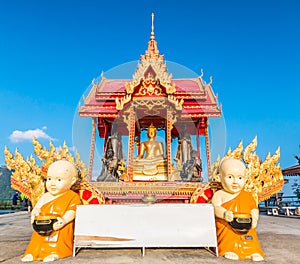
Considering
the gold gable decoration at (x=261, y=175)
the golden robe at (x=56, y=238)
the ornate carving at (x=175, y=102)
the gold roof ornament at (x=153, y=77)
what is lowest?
the golden robe at (x=56, y=238)

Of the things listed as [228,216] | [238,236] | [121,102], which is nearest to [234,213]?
[228,216]

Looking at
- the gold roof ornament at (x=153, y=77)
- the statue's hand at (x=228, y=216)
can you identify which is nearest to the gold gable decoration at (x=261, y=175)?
the statue's hand at (x=228, y=216)

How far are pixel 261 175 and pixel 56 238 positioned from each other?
5.91 metres

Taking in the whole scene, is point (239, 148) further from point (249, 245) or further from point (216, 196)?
point (249, 245)

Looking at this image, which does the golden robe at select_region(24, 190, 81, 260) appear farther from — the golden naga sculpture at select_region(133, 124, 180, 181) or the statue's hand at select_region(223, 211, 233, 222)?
the golden naga sculpture at select_region(133, 124, 180, 181)

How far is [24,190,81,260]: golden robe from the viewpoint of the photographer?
14.8ft

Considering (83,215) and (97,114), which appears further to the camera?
(97,114)

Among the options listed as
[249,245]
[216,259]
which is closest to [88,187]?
[216,259]

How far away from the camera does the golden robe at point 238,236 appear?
179 inches

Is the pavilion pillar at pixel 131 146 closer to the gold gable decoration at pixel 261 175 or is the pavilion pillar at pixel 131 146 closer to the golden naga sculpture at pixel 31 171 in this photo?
the golden naga sculpture at pixel 31 171

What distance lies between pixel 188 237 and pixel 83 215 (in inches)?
79.5

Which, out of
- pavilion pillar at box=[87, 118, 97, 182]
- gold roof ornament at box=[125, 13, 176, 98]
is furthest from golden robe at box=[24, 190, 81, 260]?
gold roof ornament at box=[125, 13, 176, 98]

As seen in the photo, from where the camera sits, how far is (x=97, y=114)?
29.0 feet

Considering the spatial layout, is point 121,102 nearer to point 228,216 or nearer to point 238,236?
point 228,216
